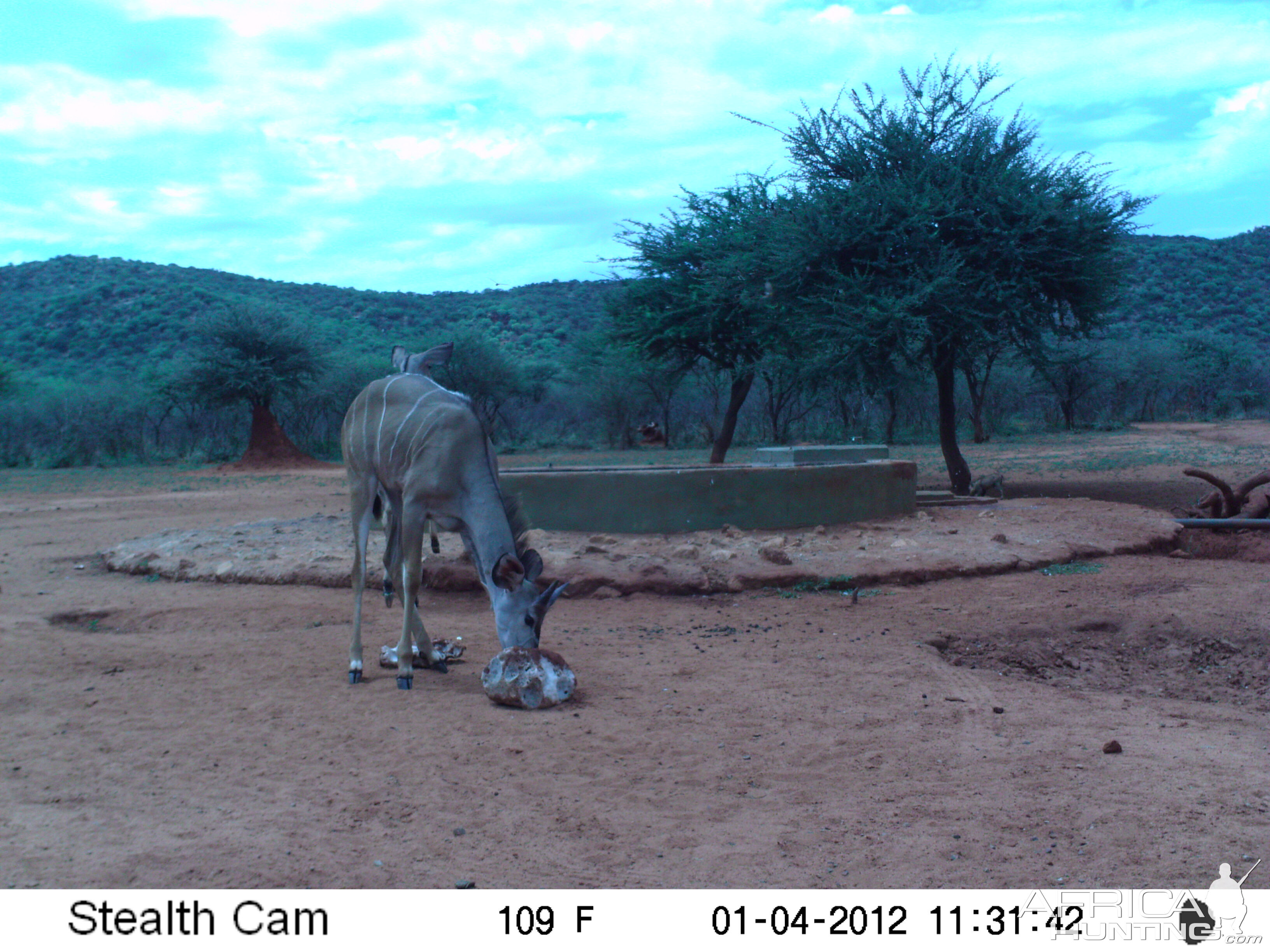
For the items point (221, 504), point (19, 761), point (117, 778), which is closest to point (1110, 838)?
point (117, 778)

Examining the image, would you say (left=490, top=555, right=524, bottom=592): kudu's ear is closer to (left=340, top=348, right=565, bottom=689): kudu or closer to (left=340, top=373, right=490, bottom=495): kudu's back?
(left=340, top=348, right=565, bottom=689): kudu

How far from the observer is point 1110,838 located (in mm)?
3549

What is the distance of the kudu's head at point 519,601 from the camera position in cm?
564

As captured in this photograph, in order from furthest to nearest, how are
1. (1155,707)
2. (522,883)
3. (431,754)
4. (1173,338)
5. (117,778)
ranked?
(1173,338)
(1155,707)
(431,754)
(117,778)
(522,883)

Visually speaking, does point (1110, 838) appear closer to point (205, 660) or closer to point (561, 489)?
point (205, 660)

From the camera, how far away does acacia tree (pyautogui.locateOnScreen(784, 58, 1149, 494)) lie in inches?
560

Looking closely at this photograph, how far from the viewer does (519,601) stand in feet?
18.7

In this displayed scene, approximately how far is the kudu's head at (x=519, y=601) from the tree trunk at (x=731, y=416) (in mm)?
13705

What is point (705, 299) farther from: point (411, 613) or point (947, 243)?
point (411, 613)

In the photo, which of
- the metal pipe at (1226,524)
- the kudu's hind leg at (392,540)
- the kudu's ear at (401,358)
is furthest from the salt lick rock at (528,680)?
the metal pipe at (1226,524)

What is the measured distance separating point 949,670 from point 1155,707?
1.18 metres

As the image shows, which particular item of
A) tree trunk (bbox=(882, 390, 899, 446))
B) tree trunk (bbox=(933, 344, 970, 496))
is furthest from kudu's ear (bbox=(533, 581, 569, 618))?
tree trunk (bbox=(882, 390, 899, 446))

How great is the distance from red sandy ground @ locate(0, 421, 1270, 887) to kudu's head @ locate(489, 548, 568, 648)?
0.47 meters

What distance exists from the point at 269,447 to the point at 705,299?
18.5 meters
